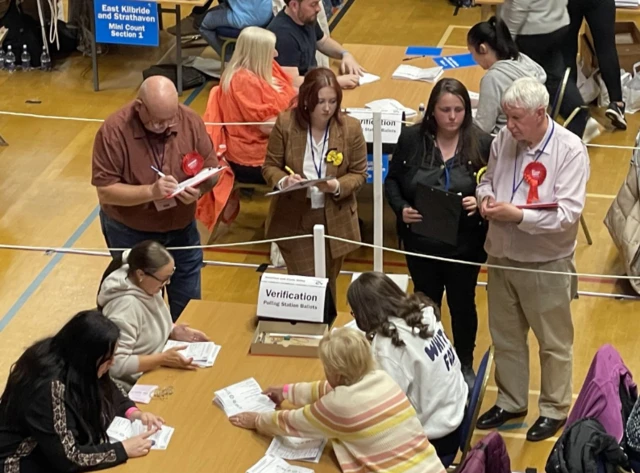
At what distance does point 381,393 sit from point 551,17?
4384 millimetres

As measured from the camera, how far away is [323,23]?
26.1 ft

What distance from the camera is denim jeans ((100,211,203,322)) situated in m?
5.26

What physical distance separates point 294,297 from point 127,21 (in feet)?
15.9

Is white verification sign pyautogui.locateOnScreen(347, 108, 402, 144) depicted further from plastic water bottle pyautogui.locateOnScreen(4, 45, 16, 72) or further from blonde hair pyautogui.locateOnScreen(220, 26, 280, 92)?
plastic water bottle pyautogui.locateOnScreen(4, 45, 16, 72)

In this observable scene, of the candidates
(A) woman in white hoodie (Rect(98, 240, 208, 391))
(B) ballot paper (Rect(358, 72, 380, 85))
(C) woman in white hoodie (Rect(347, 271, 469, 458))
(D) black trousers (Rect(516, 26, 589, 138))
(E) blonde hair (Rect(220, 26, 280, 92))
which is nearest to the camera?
(C) woman in white hoodie (Rect(347, 271, 469, 458))

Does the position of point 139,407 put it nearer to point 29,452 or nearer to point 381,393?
point 29,452

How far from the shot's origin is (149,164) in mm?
5055

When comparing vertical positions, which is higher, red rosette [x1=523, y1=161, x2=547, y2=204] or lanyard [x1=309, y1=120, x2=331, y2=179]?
red rosette [x1=523, y1=161, x2=547, y2=204]

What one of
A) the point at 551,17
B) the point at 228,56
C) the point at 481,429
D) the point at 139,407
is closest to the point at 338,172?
Answer: the point at 481,429

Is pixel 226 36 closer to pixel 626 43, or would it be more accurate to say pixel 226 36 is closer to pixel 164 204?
pixel 626 43

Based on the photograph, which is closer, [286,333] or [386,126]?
[286,333]

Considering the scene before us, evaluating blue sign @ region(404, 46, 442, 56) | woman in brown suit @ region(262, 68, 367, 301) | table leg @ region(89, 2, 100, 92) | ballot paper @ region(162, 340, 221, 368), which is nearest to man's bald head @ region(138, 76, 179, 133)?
woman in brown suit @ region(262, 68, 367, 301)

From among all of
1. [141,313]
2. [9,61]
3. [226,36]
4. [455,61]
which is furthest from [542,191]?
[9,61]

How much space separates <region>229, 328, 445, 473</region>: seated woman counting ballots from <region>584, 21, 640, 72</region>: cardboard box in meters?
5.53
